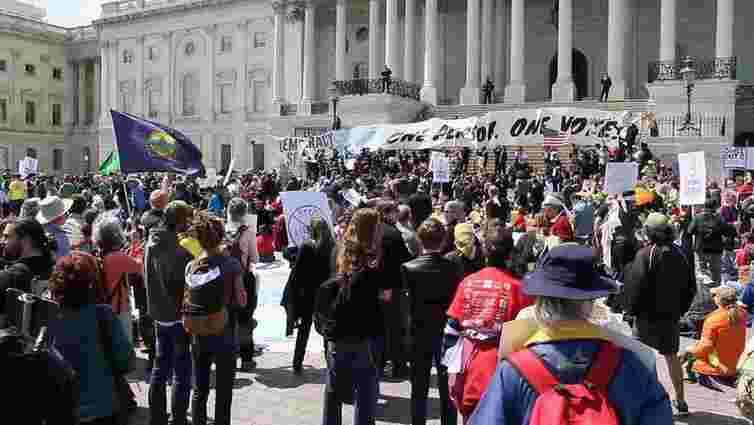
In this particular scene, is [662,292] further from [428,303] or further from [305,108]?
[305,108]

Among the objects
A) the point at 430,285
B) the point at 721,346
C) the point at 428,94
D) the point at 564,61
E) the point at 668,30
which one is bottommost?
the point at 721,346

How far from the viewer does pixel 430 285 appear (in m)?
6.38

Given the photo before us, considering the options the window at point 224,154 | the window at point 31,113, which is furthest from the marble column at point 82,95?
A: the window at point 224,154

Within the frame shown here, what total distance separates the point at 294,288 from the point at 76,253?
11.3 feet

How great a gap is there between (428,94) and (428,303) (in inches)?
1445

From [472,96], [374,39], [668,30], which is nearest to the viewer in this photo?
[668,30]

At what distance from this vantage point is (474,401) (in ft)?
16.4

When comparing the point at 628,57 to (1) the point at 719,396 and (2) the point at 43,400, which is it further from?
(2) the point at 43,400

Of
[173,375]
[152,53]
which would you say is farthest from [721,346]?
[152,53]

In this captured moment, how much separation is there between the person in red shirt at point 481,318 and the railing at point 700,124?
90.2 feet

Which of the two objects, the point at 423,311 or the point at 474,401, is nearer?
the point at 474,401

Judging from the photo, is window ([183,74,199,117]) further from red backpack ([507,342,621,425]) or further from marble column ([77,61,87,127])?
red backpack ([507,342,621,425])

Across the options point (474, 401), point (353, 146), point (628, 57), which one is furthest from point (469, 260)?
point (628, 57)

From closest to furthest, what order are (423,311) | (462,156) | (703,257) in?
(423,311) < (703,257) < (462,156)
